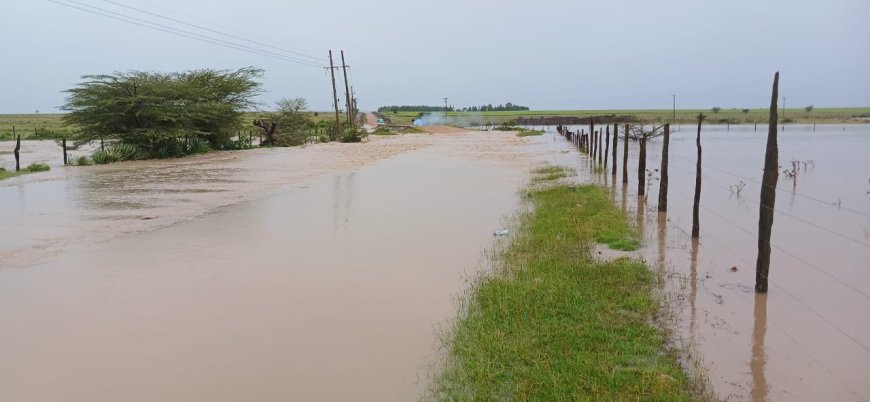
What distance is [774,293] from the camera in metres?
7.07

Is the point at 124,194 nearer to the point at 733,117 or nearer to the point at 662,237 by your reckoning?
the point at 662,237

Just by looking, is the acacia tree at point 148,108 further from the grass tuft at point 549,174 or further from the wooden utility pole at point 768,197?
the wooden utility pole at point 768,197

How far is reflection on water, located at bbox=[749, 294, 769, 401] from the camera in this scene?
4.58m

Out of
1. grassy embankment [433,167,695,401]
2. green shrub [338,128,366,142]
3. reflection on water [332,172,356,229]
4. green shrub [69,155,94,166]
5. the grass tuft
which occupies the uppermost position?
green shrub [338,128,366,142]

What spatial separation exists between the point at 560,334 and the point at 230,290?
411 centimetres

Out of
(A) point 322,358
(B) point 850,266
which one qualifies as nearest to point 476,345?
(A) point 322,358

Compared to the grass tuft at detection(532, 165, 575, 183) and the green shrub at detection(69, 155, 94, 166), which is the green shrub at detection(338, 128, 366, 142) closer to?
the green shrub at detection(69, 155, 94, 166)

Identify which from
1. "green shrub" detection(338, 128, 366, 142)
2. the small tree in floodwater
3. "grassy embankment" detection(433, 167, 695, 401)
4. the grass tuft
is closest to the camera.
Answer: "grassy embankment" detection(433, 167, 695, 401)

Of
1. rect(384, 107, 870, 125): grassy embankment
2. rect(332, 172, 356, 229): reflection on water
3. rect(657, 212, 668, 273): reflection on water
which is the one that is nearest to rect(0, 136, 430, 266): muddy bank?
rect(332, 172, 356, 229): reflection on water

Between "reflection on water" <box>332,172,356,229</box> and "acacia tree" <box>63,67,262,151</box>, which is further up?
"acacia tree" <box>63,67,262,151</box>

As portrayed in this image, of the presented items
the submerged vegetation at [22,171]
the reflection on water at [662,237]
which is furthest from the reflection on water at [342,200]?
the submerged vegetation at [22,171]

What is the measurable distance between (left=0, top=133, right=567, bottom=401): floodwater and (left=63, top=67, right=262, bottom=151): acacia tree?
9.66 meters

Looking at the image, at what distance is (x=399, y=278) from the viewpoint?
26.0 feet

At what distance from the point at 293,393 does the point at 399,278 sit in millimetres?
3317
